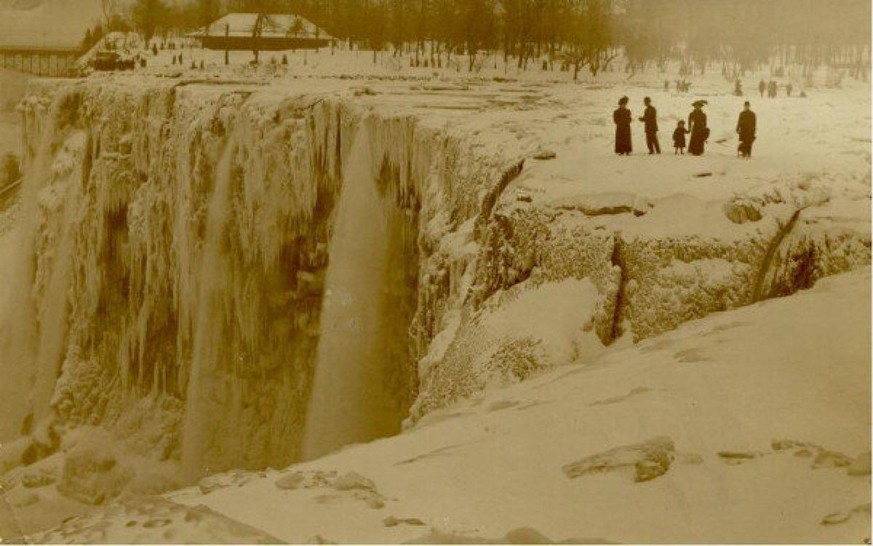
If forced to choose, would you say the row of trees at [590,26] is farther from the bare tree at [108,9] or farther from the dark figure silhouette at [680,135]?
the dark figure silhouette at [680,135]

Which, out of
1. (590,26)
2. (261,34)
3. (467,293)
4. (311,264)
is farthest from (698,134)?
(261,34)

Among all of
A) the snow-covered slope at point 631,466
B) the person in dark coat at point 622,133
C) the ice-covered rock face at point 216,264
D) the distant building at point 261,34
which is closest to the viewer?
the snow-covered slope at point 631,466

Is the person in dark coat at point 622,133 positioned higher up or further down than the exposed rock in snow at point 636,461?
higher up

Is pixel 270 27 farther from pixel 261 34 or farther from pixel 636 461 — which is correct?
pixel 636 461

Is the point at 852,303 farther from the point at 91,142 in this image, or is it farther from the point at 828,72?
the point at 91,142

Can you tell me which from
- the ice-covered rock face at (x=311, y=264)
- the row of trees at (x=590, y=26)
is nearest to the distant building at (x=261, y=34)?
the row of trees at (x=590, y=26)

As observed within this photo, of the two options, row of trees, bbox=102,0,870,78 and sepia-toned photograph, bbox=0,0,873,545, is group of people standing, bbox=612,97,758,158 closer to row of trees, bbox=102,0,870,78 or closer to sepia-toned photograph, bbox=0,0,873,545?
sepia-toned photograph, bbox=0,0,873,545

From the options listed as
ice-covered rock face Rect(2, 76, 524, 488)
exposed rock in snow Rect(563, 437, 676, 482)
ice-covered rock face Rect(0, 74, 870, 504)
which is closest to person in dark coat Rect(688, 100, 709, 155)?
ice-covered rock face Rect(0, 74, 870, 504)
